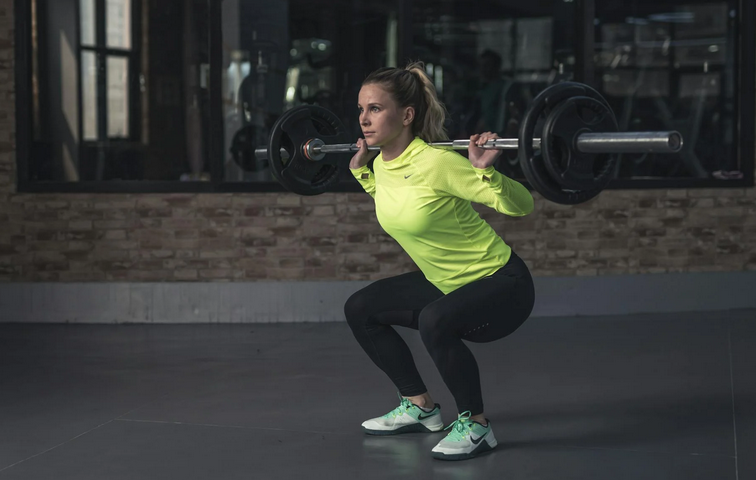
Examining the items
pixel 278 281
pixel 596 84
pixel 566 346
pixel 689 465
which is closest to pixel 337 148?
pixel 689 465

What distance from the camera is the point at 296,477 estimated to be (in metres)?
3.77

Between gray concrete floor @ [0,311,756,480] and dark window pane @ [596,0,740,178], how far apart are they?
4.24 feet

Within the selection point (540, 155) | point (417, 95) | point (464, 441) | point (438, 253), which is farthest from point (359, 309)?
point (540, 155)

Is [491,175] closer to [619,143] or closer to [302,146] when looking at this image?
[619,143]

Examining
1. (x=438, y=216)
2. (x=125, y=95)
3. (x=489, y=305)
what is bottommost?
(x=489, y=305)

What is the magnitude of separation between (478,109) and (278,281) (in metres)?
2.01

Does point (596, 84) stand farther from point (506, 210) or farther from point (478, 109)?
point (506, 210)

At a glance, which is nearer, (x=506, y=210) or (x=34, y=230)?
(x=506, y=210)

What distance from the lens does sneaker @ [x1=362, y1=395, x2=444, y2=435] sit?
4.34 m

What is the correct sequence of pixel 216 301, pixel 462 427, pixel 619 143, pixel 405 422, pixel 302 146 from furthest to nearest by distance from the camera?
1. pixel 216 301
2. pixel 302 146
3. pixel 405 422
4. pixel 462 427
5. pixel 619 143

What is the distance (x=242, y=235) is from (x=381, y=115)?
3646 millimetres

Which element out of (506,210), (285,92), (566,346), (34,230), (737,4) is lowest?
(566,346)

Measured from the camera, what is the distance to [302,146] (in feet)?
15.5

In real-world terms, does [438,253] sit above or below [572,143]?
below
